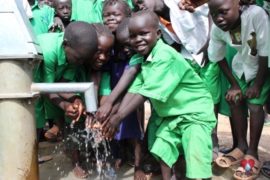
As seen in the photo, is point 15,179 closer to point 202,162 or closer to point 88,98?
point 88,98

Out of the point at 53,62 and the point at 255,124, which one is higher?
the point at 53,62

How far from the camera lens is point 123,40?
289 centimetres

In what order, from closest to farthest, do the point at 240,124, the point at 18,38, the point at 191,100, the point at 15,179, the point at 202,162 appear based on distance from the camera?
1. the point at 18,38
2. the point at 15,179
3. the point at 202,162
4. the point at 191,100
5. the point at 240,124

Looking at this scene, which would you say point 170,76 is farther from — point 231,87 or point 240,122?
point 240,122

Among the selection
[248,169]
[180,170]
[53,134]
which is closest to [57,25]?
[53,134]

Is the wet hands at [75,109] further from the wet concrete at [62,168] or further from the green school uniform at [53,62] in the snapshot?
the wet concrete at [62,168]

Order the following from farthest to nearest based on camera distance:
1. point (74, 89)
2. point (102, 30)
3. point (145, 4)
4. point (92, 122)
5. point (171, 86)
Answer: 1. point (145, 4)
2. point (102, 30)
3. point (92, 122)
4. point (171, 86)
5. point (74, 89)

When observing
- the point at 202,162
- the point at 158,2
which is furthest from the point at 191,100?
the point at 158,2

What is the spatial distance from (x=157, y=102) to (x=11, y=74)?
37.0 inches

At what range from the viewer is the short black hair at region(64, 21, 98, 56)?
268 centimetres

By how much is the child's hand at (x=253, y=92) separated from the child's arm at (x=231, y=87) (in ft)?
0.39

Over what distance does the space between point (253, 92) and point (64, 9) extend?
5.53 feet

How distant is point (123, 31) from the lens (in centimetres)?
288

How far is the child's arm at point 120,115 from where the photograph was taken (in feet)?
8.37
